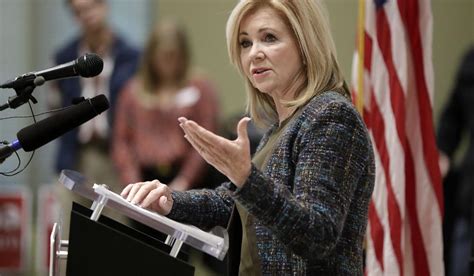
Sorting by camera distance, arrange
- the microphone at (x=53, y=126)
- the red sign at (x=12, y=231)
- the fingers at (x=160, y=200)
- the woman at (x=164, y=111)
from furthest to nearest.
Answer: the red sign at (x=12, y=231)
the woman at (x=164, y=111)
the fingers at (x=160, y=200)
the microphone at (x=53, y=126)

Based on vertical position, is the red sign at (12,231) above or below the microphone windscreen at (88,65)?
below

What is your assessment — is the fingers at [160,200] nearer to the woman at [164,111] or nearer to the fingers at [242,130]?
the fingers at [242,130]

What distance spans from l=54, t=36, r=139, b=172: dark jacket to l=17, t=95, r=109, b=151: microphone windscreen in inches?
178

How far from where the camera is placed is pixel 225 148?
2.12 m

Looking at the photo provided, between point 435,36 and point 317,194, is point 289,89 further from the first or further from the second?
point 435,36

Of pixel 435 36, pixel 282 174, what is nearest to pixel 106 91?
pixel 435 36

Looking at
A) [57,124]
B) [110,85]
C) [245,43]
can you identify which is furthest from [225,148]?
[110,85]

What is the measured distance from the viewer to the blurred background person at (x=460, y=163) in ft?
18.7

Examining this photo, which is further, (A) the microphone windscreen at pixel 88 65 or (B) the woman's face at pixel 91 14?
(B) the woman's face at pixel 91 14

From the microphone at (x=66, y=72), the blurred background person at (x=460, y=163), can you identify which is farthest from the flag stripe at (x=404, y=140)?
the blurred background person at (x=460, y=163)

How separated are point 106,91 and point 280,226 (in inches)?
191

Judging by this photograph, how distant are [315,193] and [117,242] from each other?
464 mm

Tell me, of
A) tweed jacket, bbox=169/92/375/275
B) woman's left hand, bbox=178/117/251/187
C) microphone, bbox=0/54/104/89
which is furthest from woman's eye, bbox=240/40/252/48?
woman's left hand, bbox=178/117/251/187

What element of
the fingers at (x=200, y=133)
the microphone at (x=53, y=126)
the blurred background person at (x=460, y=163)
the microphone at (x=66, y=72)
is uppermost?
the microphone at (x=66, y=72)
